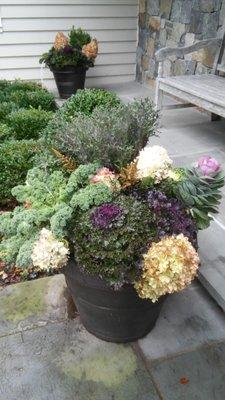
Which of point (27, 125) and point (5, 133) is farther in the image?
point (27, 125)

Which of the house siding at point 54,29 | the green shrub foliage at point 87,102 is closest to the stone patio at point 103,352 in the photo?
the green shrub foliage at point 87,102

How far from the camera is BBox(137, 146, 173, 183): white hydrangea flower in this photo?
1.60 metres

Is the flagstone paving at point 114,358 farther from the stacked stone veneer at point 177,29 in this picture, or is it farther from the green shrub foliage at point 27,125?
the stacked stone veneer at point 177,29

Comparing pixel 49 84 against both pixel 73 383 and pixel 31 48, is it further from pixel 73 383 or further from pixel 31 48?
pixel 73 383

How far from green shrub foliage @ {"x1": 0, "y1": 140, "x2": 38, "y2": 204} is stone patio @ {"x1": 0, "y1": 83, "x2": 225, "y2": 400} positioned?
3.18ft

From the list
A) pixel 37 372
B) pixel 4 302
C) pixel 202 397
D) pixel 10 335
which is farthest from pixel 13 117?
pixel 202 397

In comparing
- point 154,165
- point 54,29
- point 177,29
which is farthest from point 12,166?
point 54,29

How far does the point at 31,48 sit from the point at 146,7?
170 cm

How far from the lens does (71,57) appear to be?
16.0 feet

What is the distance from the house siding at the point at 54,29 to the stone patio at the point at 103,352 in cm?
423

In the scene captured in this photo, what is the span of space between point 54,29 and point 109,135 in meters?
4.32

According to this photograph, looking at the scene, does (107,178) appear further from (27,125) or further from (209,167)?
(27,125)

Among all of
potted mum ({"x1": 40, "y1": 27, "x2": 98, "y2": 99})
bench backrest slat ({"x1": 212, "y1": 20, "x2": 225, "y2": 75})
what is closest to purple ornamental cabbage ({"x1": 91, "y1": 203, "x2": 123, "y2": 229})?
bench backrest slat ({"x1": 212, "y1": 20, "x2": 225, "y2": 75})

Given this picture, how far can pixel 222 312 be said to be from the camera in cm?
193
